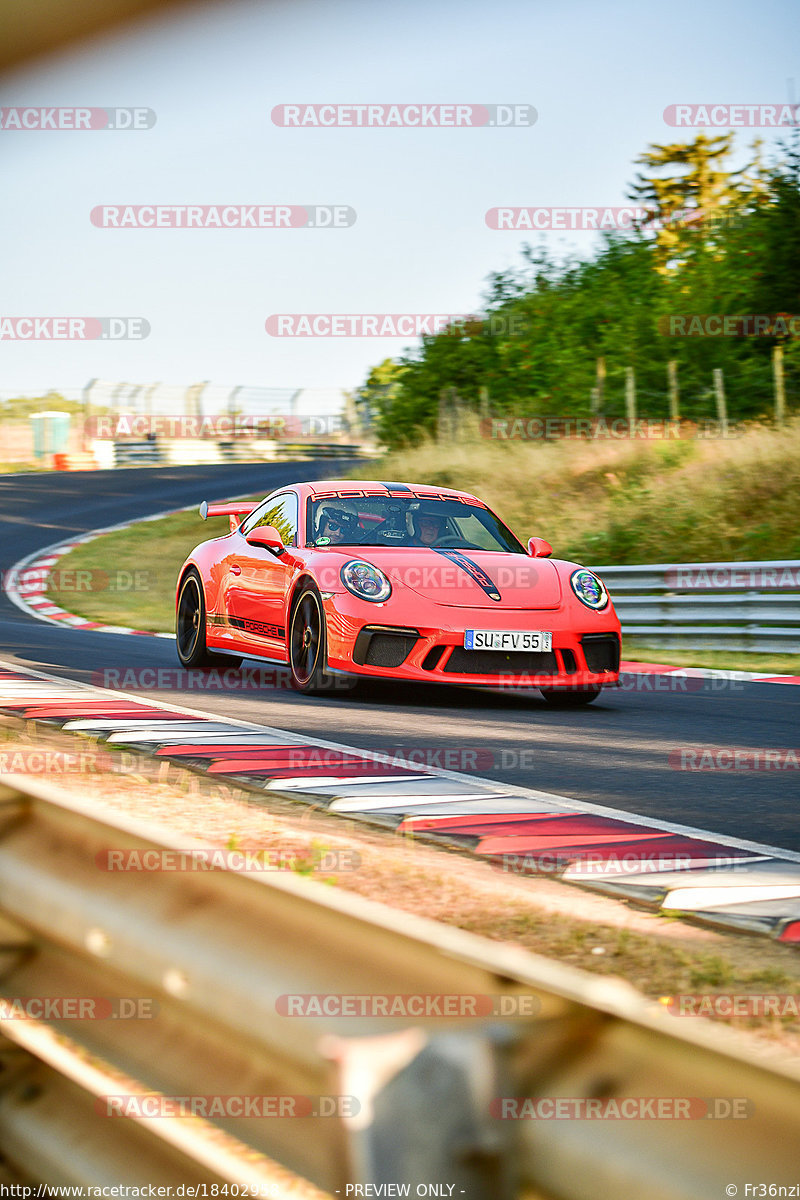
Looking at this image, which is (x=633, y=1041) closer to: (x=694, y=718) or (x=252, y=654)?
(x=694, y=718)

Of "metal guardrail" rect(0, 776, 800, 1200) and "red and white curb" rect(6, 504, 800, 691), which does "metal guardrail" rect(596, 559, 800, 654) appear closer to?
"red and white curb" rect(6, 504, 800, 691)

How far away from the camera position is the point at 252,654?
9039 millimetres

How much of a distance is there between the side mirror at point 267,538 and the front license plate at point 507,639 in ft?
5.30

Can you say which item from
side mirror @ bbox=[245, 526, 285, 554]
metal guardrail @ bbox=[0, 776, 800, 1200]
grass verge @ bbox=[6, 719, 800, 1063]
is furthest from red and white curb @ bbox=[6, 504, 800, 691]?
metal guardrail @ bbox=[0, 776, 800, 1200]

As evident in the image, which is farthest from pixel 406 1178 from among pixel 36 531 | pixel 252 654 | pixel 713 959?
pixel 36 531

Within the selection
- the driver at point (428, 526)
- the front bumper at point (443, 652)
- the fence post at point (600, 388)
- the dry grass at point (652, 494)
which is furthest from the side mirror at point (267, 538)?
the fence post at point (600, 388)

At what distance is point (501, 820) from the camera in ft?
14.9

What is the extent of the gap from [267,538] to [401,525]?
862 mm

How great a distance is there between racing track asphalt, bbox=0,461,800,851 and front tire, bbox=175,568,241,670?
0.87 ft

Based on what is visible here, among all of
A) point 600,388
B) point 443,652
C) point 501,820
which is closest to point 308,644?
point 443,652

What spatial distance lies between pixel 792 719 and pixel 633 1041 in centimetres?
630

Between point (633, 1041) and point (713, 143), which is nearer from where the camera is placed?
point (633, 1041)

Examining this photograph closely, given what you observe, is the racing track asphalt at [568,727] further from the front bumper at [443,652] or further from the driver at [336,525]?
the driver at [336,525]

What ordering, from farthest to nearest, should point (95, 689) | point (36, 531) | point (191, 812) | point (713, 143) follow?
point (713, 143), point (36, 531), point (95, 689), point (191, 812)
